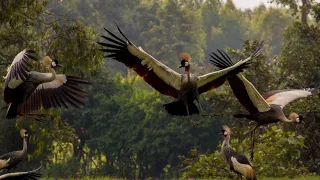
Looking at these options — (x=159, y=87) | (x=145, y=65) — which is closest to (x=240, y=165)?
(x=159, y=87)

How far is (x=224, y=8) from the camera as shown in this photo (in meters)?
113

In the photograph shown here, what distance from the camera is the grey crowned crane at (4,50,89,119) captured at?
47.2ft

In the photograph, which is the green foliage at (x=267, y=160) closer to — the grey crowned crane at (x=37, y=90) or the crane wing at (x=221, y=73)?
the grey crowned crane at (x=37, y=90)

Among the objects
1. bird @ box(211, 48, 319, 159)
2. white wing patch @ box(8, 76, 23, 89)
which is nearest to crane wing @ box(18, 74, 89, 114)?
white wing patch @ box(8, 76, 23, 89)

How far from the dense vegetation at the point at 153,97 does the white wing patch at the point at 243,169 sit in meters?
4.14

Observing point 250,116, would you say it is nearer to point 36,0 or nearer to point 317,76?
point 36,0

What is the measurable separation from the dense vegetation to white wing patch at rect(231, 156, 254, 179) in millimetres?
4140

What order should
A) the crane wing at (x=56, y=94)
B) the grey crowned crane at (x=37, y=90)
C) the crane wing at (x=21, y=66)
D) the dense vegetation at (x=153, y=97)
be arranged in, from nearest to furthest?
the crane wing at (x=21, y=66) → the grey crowned crane at (x=37, y=90) → the crane wing at (x=56, y=94) → the dense vegetation at (x=153, y=97)

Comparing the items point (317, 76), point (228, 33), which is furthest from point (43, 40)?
point (228, 33)

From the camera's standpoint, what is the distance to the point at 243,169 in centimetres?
1623

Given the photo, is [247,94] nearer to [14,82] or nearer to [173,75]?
[173,75]

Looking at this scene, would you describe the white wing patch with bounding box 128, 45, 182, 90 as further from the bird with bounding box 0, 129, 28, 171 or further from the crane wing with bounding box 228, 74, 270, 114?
the bird with bounding box 0, 129, 28, 171

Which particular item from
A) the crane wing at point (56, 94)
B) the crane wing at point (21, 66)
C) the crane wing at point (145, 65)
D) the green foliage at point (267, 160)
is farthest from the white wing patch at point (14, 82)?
the green foliage at point (267, 160)

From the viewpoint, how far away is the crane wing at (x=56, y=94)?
16.1 meters
